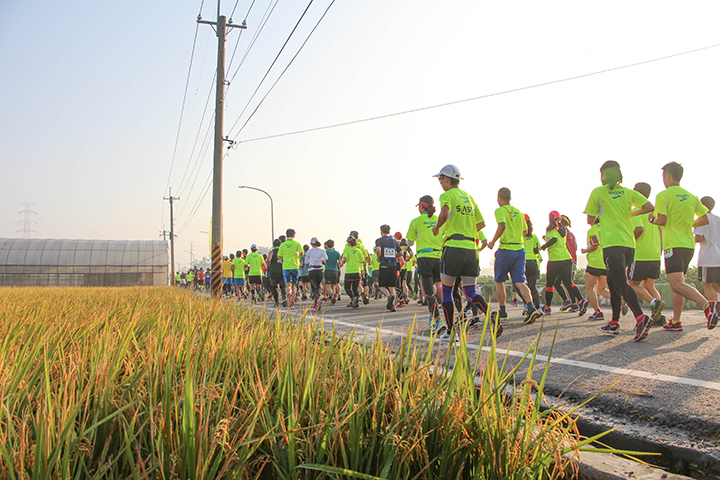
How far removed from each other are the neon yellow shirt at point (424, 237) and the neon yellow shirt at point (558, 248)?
2085 millimetres

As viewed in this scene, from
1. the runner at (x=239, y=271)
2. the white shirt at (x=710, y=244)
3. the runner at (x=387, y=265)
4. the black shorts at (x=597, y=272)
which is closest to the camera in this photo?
the white shirt at (x=710, y=244)

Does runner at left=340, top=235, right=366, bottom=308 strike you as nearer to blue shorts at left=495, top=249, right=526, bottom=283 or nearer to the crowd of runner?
the crowd of runner

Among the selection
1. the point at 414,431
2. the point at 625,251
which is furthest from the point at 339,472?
the point at 625,251

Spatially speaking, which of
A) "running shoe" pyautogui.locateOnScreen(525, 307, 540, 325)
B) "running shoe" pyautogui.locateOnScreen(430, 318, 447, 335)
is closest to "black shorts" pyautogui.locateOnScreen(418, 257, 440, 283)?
"running shoe" pyautogui.locateOnScreen(525, 307, 540, 325)

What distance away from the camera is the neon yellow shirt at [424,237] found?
776 cm

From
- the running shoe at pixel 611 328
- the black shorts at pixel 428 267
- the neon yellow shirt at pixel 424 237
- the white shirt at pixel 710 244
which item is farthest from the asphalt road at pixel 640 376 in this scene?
the neon yellow shirt at pixel 424 237

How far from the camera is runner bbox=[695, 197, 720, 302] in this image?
18.9 feet

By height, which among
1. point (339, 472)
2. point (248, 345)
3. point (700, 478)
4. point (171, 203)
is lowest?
point (700, 478)

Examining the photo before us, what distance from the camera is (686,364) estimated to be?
11.6 ft

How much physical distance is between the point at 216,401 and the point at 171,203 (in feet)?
186

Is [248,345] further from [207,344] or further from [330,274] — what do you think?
[330,274]

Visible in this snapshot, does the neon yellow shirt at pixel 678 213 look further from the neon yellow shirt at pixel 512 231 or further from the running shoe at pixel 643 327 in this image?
the neon yellow shirt at pixel 512 231

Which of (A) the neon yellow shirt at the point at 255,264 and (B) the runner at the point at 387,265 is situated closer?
(B) the runner at the point at 387,265

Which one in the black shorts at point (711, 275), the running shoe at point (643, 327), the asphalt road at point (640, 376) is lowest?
the asphalt road at point (640, 376)
